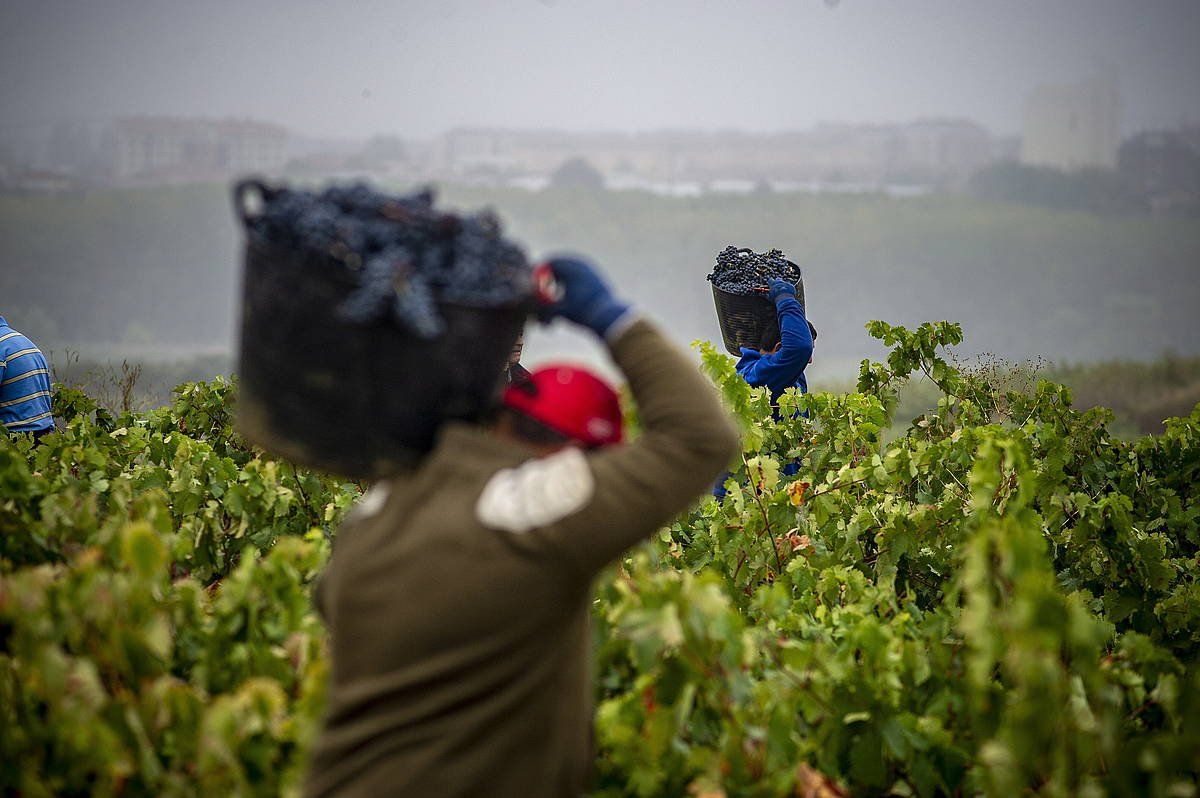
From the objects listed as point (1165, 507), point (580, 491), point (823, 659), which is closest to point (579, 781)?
point (580, 491)

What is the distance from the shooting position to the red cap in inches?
73.2

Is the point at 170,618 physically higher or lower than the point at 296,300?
lower

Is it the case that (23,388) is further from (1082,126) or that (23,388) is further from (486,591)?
(1082,126)

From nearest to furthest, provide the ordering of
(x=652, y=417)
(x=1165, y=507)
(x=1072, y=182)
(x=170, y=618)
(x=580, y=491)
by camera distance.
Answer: (x=580, y=491) → (x=652, y=417) → (x=170, y=618) → (x=1165, y=507) → (x=1072, y=182)

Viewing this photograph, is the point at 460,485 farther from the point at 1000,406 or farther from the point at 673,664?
the point at 1000,406

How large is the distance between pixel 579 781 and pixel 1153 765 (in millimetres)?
946

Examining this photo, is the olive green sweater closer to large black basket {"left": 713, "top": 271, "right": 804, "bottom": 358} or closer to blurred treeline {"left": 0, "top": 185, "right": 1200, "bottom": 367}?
large black basket {"left": 713, "top": 271, "right": 804, "bottom": 358}

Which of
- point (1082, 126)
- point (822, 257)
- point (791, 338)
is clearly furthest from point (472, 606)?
point (1082, 126)

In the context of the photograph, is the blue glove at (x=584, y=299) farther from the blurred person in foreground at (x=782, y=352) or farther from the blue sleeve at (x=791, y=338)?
the blue sleeve at (x=791, y=338)

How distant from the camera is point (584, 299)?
1928 mm

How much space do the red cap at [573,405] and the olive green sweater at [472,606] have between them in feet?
0.20

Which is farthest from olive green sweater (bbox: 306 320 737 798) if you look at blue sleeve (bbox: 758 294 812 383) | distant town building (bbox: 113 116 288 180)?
distant town building (bbox: 113 116 288 180)

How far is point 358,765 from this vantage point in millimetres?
1722

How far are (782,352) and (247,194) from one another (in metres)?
4.04
